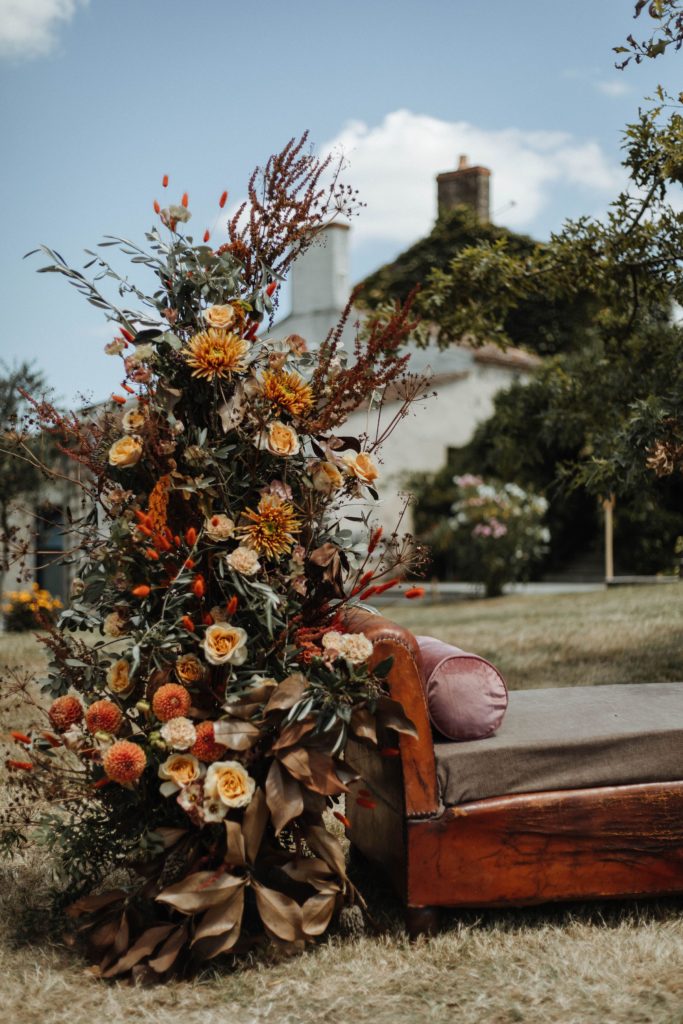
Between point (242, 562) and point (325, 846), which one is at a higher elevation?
point (242, 562)

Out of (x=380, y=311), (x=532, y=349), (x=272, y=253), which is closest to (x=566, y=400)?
(x=380, y=311)

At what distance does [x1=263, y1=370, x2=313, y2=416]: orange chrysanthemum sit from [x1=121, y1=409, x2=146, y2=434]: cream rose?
0.38 m

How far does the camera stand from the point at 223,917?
300 centimetres

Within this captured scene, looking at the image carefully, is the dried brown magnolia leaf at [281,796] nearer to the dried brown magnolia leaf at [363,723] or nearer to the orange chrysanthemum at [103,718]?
the dried brown magnolia leaf at [363,723]

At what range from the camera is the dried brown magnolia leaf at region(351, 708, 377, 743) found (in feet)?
9.94

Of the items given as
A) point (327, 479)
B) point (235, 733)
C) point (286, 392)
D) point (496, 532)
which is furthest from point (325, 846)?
point (496, 532)

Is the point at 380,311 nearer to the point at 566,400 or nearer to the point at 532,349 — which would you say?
the point at 566,400

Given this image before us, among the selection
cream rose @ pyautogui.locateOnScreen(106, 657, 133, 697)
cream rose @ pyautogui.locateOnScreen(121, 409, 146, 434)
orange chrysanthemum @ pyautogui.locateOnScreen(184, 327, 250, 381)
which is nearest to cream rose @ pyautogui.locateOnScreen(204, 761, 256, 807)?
cream rose @ pyautogui.locateOnScreen(106, 657, 133, 697)

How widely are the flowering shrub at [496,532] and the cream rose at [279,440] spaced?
46.6 feet

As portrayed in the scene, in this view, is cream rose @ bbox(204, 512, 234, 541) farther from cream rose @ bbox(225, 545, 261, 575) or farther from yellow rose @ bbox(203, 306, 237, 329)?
yellow rose @ bbox(203, 306, 237, 329)

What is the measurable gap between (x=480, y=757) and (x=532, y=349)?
2756 centimetres

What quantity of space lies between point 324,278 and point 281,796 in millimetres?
23148

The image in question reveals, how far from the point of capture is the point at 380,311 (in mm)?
7082

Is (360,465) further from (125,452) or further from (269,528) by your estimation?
(125,452)
